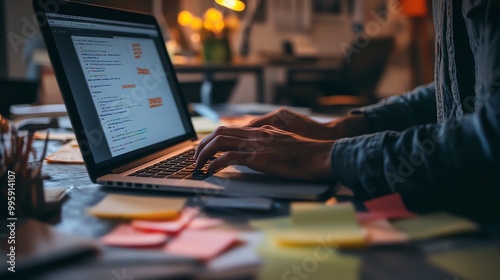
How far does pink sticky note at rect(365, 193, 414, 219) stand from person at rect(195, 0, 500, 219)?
21mm

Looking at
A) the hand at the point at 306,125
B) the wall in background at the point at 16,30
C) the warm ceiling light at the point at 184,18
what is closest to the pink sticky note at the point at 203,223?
the hand at the point at 306,125

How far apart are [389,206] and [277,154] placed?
180mm

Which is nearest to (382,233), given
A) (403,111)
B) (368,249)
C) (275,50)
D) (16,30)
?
(368,249)

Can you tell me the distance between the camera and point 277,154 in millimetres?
665

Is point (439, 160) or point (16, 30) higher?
point (16, 30)

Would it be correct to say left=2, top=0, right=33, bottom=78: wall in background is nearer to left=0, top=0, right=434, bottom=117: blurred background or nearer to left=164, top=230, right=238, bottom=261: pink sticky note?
left=0, top=0, right=434, bottom=117: blurred background

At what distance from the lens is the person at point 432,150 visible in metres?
0.54

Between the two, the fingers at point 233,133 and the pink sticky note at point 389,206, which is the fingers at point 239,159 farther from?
the pink sticky note at point 389,206

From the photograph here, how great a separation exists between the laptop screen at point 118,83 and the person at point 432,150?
156 mm

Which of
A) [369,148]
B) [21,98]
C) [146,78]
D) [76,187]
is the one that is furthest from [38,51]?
[369,148]

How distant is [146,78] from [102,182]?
0.32m

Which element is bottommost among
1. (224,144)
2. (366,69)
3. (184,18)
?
(366,69)

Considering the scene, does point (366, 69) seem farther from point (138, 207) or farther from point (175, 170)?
point (138, 207)

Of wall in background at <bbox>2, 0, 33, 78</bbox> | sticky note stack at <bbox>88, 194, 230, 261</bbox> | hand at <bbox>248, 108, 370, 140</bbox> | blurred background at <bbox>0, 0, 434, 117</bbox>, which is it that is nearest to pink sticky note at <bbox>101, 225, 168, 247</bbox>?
sticky note stack at <bbox>88, 194, 230, 261</bbox>
